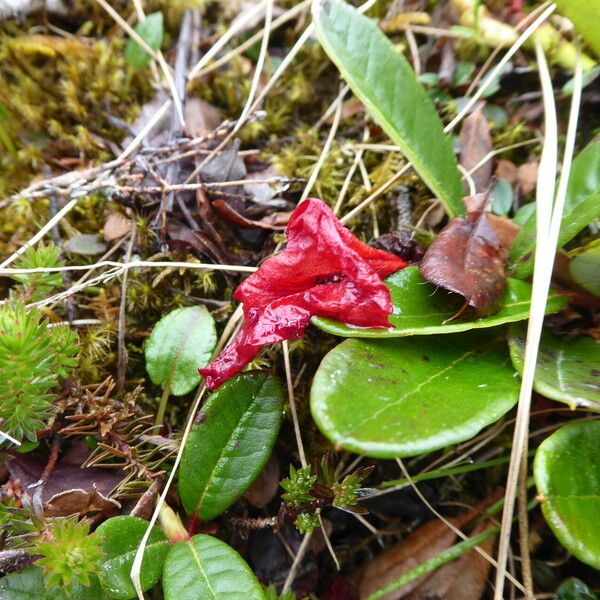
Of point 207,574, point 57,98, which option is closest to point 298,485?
point 207,574

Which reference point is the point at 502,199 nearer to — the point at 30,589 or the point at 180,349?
the point at 180,349

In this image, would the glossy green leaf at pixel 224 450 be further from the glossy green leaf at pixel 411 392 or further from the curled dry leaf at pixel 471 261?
the curled dry leaf at pixel 471 261

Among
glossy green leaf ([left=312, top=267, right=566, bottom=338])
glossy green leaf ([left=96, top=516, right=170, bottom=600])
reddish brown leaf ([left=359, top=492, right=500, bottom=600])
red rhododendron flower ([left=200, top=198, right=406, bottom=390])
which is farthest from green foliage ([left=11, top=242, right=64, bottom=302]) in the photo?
reddish brown leaf ([left=359, top=492, right=500, bottom=600])

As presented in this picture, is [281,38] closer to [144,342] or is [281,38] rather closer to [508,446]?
[144,342]

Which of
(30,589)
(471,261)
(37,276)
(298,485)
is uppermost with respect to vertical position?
(471,261)

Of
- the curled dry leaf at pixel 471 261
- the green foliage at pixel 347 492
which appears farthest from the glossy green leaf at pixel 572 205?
the green foliage at pixel 347 492
